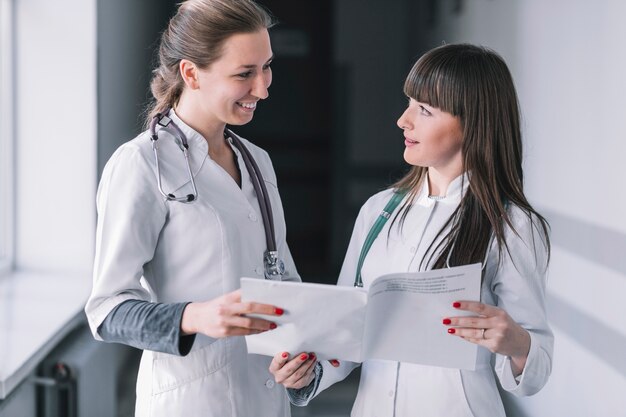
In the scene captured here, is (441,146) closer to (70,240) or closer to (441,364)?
(441,364)

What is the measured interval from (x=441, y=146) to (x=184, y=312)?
1.90 feet

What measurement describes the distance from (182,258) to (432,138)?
519 mm

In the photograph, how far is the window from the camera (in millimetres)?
2984

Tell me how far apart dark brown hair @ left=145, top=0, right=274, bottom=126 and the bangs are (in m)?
0.32

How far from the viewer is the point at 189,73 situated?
60.2 inches

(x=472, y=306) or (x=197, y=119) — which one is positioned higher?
(x=197, y=119)

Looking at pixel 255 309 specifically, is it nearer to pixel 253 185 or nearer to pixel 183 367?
pixel 183 367

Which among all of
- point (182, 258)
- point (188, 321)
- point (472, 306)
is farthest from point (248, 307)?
point (472, 306)

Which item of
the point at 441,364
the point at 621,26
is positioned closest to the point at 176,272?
the point at 441,364

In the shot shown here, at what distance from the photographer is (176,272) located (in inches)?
56.6

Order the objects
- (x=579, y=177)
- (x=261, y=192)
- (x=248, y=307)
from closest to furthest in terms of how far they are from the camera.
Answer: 1. (x=248, y=307)
2. (x=261, y=192)
3. (x=579, y=177)

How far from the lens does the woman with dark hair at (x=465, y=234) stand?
1.42 meters

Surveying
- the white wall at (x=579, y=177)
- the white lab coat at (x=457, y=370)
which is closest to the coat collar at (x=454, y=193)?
the white lab coat at (x=457, y=370)

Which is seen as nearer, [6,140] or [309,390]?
[309,390]
